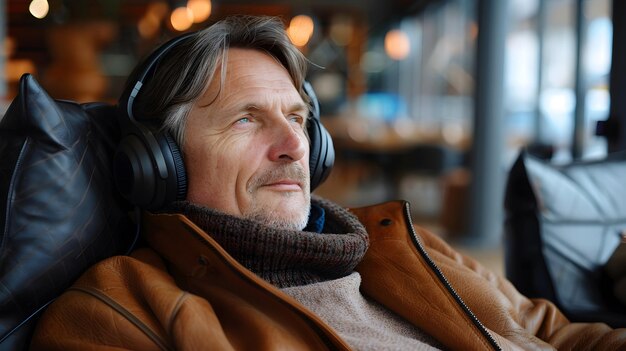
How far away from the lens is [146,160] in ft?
4.47

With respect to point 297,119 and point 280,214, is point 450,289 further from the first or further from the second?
point 297,119

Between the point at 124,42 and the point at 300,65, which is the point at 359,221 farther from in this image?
the point at 124,42

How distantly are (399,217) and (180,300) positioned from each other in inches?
22.4

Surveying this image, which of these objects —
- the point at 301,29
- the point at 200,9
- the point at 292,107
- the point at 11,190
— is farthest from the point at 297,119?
the point at 301,29

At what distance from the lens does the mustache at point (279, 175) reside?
1.48 metres

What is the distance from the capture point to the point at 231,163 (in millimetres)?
1494

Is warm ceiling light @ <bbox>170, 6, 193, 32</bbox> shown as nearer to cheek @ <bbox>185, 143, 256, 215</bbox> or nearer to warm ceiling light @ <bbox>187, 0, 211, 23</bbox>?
warm ceiling light @ <bbox>187, 0, 211, 23</bbox>

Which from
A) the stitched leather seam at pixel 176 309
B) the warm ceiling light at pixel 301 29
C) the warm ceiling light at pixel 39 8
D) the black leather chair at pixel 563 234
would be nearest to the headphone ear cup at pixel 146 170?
the stitched leather seam at pixel 176 309

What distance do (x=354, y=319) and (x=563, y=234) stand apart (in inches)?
36.7

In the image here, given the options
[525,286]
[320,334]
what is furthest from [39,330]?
[525,286]

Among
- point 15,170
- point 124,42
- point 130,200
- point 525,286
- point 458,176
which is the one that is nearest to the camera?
point 15,170

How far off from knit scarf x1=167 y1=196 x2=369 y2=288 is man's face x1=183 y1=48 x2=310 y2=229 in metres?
0.10

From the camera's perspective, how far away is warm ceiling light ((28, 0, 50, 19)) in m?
7.10

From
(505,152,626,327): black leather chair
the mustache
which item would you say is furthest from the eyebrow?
(505,152,626,327): black leather chair
